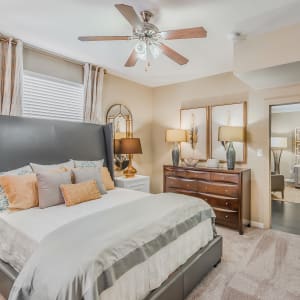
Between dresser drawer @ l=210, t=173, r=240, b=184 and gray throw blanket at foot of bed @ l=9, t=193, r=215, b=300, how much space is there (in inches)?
68.7

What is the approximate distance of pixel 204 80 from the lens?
4.47 m

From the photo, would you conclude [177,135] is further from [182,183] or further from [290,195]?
[290,195]

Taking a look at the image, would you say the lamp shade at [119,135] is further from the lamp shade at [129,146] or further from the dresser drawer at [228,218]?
the dresser drawer at [228,218]

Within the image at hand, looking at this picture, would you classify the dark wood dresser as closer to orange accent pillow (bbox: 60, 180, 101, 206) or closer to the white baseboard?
the white baseboard

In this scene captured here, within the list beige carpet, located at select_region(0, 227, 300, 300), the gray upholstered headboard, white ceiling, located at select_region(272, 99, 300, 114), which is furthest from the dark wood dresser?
white ceiling, located at select_region(272, 99, 300, 114)

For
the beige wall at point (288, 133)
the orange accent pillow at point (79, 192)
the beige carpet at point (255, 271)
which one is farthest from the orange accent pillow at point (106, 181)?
the beige wall at point (288, 133)

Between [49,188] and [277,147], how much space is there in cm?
722

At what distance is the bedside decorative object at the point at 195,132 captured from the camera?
14.5 feet

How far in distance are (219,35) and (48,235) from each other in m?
2.81

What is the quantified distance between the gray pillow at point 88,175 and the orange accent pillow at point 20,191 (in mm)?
500

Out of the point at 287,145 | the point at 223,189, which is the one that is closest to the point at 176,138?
the point at 223,189

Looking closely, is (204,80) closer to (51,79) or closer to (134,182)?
(134,182)

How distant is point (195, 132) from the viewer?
4.56 meters

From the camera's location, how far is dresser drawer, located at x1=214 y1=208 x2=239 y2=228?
3.57 metres
